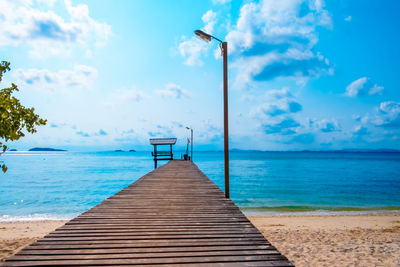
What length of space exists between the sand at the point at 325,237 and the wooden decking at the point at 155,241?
4664 mm

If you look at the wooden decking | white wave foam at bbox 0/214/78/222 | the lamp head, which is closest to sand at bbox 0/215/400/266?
white wave foam at bbox 0/214/78/222

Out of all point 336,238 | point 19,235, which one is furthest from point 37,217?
point 336,238

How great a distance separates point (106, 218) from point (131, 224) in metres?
0.80

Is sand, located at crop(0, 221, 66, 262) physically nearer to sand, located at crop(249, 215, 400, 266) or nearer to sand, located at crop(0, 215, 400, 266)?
sand, located at crop(0, 215, 400, 266)

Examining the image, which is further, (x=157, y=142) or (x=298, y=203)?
(x=157, y=142)

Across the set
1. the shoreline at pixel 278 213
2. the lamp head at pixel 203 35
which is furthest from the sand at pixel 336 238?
the lamp head at pixel 203 35

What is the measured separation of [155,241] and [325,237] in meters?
10.0

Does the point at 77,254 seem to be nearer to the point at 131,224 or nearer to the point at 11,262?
the point at 11,262

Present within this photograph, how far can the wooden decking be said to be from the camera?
325 centimetres

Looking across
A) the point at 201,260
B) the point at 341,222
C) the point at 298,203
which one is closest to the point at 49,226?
the point at 201,260

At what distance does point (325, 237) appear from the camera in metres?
11.2

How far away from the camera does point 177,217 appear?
17.9 ft

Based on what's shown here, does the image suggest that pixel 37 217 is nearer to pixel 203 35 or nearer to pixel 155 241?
pixel 203 35

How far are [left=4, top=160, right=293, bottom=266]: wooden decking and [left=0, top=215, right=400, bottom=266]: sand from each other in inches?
184
